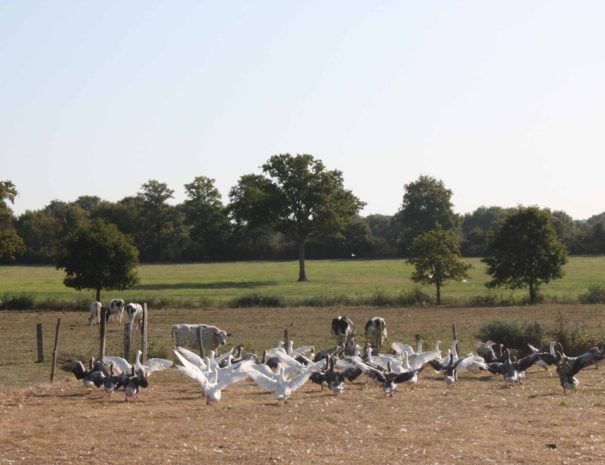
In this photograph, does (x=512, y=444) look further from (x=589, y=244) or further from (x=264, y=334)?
(x=589, y=244)

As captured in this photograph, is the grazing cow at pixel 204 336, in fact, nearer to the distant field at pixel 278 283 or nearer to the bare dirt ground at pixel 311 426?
the bare dirt ground at pixel 311 426

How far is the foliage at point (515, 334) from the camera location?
88.8 feet

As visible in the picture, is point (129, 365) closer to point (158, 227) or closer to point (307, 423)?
point (307, 423)

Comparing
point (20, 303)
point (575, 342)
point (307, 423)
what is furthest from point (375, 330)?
point (20, 303)

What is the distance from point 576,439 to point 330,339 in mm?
17766

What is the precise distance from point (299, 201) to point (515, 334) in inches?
1956

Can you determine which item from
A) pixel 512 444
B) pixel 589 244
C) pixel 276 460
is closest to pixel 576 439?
pixel 512 444

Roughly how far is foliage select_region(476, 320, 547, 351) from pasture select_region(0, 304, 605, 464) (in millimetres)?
4013

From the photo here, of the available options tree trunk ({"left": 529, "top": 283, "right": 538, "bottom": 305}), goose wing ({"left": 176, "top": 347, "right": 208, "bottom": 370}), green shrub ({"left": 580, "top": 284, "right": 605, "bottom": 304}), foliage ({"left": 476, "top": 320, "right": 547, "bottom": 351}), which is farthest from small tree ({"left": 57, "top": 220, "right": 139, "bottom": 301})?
goose wing ({"left": 176, "top": 347, "right": 208, "bottom": 370})

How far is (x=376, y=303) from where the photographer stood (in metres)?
47.1

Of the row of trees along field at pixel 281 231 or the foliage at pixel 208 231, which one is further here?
the foliage at pixel 208 231

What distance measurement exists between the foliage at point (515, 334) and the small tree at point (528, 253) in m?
21.5

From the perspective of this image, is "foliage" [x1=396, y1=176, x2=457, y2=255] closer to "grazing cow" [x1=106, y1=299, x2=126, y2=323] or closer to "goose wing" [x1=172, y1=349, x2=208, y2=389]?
"grazing cow" [x1=106, y1=299, x2=126, y2=323]

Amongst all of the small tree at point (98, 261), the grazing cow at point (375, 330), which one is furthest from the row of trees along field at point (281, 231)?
the grazing cow at point (375, 330)
